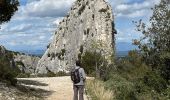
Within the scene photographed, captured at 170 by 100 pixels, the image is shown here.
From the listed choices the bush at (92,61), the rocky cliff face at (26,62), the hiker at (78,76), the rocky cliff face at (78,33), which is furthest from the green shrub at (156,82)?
the rocky cliff face at (26,62)

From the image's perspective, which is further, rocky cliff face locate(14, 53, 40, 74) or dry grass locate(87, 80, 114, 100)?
rocky cliff face locate(14, 53, 40, 74)

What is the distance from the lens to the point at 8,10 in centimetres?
3078

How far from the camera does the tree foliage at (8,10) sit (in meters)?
Answer: 30.6

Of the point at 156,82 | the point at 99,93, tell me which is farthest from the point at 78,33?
the point at 99,93

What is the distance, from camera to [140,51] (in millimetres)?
28141

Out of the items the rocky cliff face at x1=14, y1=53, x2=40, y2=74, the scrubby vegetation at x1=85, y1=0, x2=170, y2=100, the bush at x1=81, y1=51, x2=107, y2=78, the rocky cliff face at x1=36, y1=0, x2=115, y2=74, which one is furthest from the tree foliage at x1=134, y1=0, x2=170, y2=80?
the rocky cliff face at x1=14, y1=53, x2=40, y2=74

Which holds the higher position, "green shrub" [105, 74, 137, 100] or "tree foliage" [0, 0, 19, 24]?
"tree foliage" [0, 0, 19, 24]

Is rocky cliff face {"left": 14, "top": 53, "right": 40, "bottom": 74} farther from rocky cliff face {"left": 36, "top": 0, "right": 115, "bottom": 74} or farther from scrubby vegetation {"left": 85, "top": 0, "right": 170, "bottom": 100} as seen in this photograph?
scrubby vegetation {"left": 85, "top": 0, "right": 170, "bottom": 100}

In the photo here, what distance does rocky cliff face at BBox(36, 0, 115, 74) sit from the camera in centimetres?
8700

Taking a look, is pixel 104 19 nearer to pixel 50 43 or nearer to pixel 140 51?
pixel 50 43

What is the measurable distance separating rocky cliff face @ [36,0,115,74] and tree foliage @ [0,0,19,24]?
52.6 m

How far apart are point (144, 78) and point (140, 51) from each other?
5.08 ft

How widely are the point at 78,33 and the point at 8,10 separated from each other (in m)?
60.3

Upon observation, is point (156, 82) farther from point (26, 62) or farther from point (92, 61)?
point (26, 62)
